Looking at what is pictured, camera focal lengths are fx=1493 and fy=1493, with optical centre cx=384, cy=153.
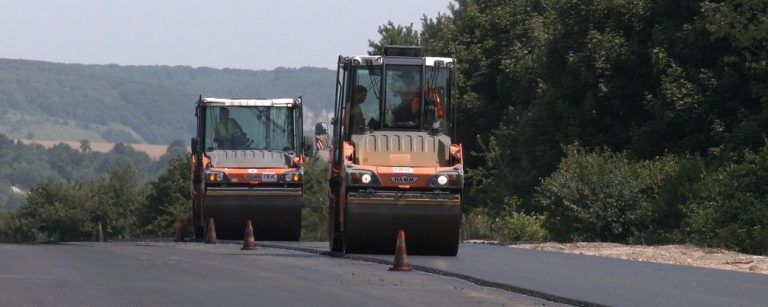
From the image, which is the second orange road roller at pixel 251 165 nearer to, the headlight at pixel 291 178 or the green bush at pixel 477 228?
the headlight at pixel 291 178

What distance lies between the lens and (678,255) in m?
25.3

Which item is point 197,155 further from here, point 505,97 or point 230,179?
point 505,97

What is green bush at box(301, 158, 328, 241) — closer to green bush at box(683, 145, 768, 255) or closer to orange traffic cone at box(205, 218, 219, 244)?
orange traffic cone at box(205, 218, 219, 244)

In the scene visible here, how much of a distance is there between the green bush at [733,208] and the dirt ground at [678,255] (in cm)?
301

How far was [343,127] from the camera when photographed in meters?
25.2

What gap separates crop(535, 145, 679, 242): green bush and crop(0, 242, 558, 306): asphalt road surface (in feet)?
42.3

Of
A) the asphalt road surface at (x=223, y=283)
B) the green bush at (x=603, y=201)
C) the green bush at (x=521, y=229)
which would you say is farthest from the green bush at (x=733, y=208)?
the asphalt road surface at (x=223, y=283)

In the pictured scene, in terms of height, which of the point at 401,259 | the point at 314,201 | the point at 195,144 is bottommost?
the point at 314,201

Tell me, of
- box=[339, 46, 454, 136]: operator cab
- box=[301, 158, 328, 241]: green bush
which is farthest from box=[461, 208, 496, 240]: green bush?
box=[301, 158, 328, 241]: green bush

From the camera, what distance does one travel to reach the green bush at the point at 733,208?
30.8 m

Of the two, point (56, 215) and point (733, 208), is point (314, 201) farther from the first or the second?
point (733, 208)

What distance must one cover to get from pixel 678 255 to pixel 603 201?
35.6 feet

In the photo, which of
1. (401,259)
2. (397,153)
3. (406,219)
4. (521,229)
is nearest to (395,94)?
(397,153)

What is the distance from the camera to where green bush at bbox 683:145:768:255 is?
30812 mm
